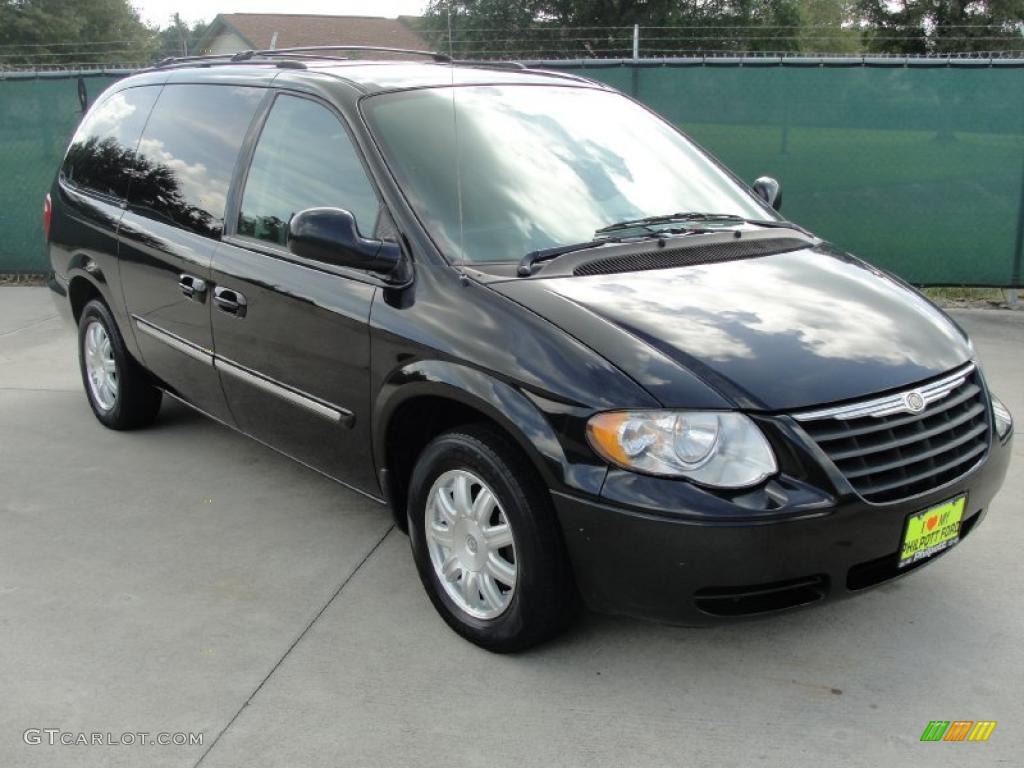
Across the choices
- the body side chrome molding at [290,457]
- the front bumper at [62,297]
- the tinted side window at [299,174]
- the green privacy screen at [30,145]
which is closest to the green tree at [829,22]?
the green privacy screen at [30,145]

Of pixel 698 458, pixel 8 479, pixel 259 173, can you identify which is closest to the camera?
pixel 698 458

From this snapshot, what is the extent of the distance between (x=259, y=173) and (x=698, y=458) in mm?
2289

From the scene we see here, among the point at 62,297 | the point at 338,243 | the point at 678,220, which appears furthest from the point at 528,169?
the point at 62,297

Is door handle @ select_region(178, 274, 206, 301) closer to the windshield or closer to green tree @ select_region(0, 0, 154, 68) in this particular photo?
the windshield

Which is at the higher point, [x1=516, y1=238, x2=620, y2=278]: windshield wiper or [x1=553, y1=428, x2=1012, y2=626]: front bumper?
[x1=516, y1=238, x2=620, y2=278]: windshield wiper

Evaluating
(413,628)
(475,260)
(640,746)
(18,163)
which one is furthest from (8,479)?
(18,163)

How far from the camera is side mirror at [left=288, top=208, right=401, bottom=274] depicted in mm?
3502

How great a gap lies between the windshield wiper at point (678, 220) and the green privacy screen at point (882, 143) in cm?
434

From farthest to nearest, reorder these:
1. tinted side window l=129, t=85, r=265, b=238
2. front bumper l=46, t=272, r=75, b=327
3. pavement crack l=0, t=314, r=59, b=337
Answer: pavement crack l=0, t=314, r=59, b=337
front bumper l=46, t=272, r=75, b=327
tinted side window l=129, t=85, r=265, b=238

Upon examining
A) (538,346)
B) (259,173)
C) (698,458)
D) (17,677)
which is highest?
(259,173)

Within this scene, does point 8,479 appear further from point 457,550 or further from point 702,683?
point 702,683

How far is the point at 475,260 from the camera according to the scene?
11.5ft

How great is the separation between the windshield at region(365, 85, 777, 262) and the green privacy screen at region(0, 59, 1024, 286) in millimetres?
4184

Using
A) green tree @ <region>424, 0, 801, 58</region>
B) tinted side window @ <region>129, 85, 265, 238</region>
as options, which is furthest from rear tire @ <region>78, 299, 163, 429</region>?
green tree @ <region>424, 0, 801, 58</region>
